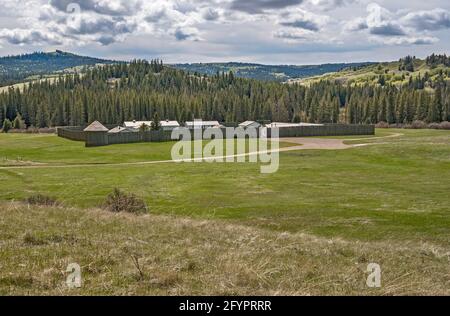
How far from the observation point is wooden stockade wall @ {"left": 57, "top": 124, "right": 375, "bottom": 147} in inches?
3226

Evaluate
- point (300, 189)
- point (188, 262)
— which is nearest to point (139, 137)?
point (300, 189)

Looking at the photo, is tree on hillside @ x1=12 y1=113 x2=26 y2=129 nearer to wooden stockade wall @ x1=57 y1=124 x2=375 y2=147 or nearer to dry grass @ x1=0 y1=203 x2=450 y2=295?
wooden stockade wall @ x1=57 y1=124 x2=375 y2=147

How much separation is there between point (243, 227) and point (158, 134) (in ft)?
241

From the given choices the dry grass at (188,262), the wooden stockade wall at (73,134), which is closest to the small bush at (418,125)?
the wooden stockade wall at (73,134)

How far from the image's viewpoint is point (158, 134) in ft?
293

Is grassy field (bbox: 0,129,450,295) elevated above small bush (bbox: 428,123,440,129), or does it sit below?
above

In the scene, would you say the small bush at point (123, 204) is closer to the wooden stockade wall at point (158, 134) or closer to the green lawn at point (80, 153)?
the green lawn at point (80, 153)

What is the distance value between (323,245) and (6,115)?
16222 cm

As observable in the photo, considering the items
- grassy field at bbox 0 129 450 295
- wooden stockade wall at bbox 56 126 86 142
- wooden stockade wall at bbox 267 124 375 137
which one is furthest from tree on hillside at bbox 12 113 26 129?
grassy field at bbox 0 129 450 295

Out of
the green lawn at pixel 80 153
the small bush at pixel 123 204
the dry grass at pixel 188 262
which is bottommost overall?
the green lawn at pixel 80 153

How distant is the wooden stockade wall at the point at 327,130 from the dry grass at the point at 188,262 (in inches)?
3324

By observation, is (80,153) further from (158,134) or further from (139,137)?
(158,134)

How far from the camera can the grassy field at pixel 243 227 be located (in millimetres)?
8461

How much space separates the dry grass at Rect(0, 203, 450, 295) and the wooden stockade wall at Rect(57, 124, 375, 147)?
225ft
